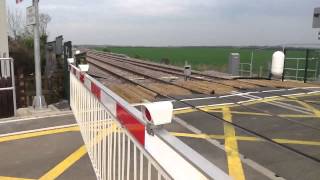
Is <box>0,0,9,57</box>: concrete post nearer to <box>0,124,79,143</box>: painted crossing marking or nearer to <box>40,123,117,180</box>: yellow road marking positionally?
<box>0,124,79,143</box>: painted crossing marking

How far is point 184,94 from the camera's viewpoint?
12.4 meters

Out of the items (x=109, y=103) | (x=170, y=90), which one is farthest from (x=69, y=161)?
(x=170, y=90)

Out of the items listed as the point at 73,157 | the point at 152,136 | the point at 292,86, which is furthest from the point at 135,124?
the point at 292,86

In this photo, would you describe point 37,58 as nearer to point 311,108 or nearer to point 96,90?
point 96,90

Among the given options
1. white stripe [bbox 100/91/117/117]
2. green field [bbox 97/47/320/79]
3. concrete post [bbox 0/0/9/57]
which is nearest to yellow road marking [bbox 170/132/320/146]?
white stripe [bbox 100/91/117/117]

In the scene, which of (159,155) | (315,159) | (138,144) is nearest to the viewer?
(159,155)

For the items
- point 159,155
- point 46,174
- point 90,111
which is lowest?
point 46,174

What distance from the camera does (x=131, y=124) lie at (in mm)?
2953

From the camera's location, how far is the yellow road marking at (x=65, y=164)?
208 inches

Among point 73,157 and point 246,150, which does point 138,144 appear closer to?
point 73,157

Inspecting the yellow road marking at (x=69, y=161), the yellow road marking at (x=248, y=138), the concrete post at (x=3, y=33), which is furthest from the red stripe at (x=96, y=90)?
the concrete post at (x=3, y=33)

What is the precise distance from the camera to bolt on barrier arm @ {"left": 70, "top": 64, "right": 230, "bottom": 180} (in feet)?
6.41

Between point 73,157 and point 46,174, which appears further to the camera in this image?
point 73,157

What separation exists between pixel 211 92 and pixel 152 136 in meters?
10.5
